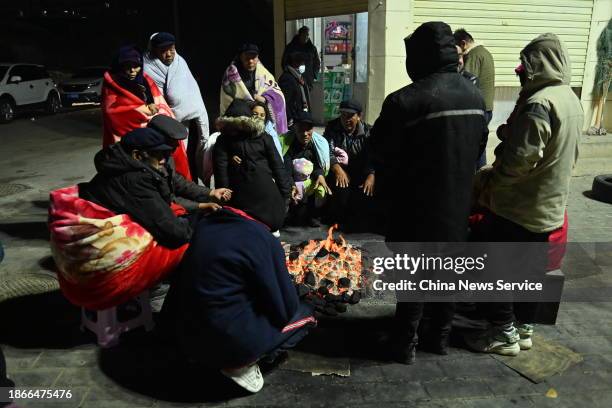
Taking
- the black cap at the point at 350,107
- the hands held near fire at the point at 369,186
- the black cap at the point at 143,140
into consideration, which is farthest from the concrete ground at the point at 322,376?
the black cap at the point at 350,107

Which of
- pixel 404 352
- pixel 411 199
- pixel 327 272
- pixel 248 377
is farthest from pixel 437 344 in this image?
pixel 327 272

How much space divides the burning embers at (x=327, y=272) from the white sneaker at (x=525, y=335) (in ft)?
4.40

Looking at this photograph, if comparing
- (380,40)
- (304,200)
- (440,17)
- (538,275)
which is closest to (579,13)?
(440,17)

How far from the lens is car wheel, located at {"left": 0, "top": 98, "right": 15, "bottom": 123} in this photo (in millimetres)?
16562

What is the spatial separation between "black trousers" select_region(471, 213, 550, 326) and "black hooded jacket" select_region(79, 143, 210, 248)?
7.10 ft

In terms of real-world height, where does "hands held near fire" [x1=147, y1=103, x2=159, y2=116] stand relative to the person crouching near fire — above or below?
above

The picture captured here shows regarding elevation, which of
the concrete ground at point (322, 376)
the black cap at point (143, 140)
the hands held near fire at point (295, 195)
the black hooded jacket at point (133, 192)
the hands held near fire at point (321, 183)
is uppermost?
the black cap at point (143, 140)

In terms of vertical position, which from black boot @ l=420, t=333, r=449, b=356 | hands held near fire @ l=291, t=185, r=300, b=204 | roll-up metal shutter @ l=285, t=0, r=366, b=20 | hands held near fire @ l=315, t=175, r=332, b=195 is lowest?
black boot @ l=420, t=333, r=449, b=356

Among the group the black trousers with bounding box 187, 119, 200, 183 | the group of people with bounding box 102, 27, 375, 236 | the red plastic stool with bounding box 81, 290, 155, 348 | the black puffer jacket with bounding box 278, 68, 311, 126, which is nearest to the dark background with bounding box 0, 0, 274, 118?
the black puffer jacket with bounding box 278, 68, 311, 126

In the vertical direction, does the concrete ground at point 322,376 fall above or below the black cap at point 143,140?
below

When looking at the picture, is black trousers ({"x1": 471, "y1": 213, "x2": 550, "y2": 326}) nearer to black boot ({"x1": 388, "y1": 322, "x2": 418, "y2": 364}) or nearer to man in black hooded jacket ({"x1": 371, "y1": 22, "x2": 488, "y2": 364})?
man in black hooded jacket ({"x1": 371, "y1": 22, "x2": 488, "y2": 364})

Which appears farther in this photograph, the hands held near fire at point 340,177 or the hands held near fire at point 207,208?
the hands held near fire at point 340,177

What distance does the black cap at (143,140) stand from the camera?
3445mm

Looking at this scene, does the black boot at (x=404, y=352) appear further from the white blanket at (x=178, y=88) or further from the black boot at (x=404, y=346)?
the white blanket at (x=178, y=88)
